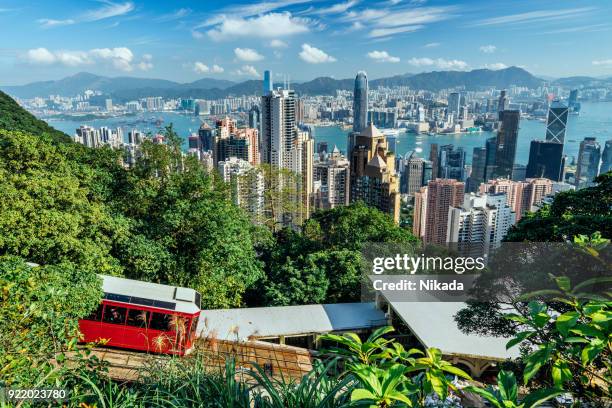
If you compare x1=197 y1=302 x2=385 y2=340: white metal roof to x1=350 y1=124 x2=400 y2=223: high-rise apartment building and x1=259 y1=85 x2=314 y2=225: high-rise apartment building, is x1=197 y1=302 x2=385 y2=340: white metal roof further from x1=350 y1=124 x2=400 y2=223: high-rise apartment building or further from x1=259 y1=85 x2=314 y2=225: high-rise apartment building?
x1=259 y1=85 x2=314 y2=225: high-rise apartment building

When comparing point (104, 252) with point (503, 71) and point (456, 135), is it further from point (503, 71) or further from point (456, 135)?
point (503, 71)

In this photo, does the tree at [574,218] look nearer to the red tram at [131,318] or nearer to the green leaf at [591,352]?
the green leaf at [591,352]

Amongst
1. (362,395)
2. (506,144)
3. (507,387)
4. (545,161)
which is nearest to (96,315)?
(362,395)

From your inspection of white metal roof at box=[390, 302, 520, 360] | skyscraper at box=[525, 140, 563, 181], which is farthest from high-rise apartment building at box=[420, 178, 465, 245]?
skyscraper at box=[525, 140, 563, 181]

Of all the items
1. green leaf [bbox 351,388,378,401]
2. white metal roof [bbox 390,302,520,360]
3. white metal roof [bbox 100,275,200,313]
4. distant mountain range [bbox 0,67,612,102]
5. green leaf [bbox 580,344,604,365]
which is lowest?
white metal roof [bbox 390,302,520,360]

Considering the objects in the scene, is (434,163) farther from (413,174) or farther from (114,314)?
(114,314)

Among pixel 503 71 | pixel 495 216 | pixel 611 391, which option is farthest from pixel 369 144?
pixel 503 71
